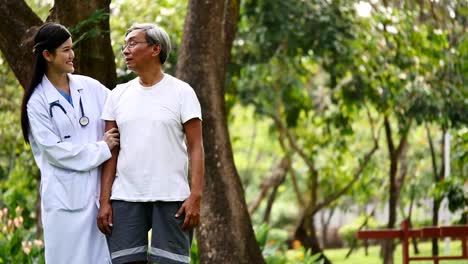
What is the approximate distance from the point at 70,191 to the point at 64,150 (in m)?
0.21

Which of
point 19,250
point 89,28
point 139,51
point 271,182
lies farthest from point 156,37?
point 271,182

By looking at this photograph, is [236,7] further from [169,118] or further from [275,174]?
[275,174]

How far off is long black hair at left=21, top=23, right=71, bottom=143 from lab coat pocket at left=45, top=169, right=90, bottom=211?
354mm

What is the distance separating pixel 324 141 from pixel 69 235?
16772 millimetres

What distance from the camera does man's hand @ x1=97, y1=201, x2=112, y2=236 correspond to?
17.5 ft

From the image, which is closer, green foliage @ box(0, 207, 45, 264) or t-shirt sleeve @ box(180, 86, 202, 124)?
t-shirt sleeve @ box(180, 86, 202, 124)

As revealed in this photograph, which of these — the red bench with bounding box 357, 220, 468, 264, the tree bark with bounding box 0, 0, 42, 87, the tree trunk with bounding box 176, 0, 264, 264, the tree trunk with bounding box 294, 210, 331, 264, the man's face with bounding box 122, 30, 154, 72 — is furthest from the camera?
the tree trunk with bounding box 294, 210, 331, 264

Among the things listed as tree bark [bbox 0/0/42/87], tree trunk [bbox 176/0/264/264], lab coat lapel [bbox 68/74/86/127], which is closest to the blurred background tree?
tree trunk [bbox 176/0/264/264]

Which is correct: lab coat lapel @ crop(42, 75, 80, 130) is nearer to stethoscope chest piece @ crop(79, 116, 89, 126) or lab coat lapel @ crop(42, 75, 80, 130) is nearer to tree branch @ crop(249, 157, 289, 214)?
stethoscope chest piece @ crop(79, 116, 89, 126)

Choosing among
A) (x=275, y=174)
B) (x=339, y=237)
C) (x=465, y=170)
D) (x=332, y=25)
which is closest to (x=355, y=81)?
(x=332, y=25)

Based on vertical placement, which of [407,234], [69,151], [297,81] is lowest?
[407,234]

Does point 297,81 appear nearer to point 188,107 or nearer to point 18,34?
point 18,34

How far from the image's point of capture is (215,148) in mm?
9609

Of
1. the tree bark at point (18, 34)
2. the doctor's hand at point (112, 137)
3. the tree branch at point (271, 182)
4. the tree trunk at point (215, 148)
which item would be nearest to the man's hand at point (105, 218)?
the doctor's hand at point (112, 137)
